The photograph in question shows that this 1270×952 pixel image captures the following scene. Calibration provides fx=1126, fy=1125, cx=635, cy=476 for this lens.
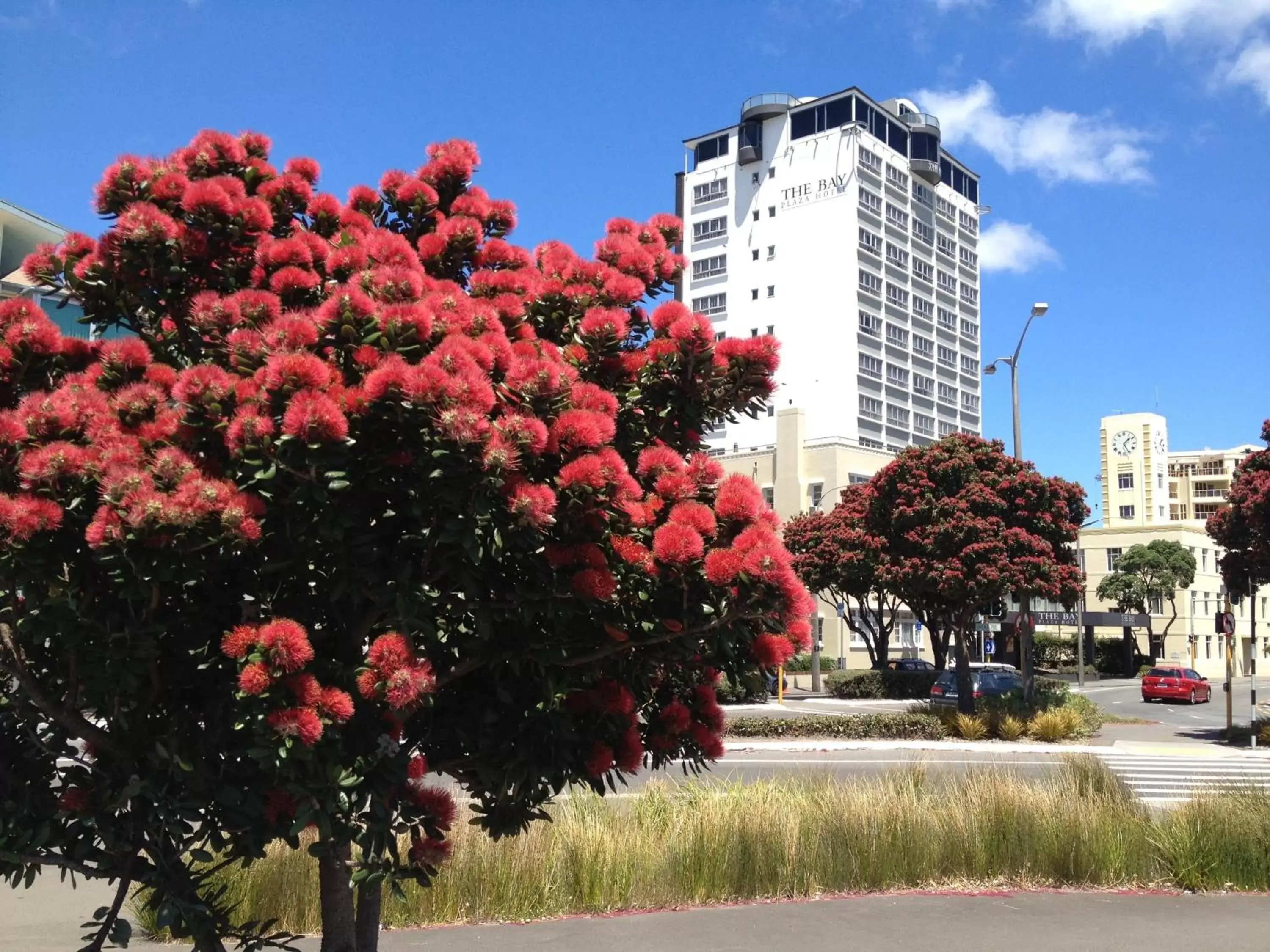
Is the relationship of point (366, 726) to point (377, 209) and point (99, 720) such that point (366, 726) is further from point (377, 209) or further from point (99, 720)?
point (377, 209)

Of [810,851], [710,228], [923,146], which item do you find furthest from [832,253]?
[810,851]

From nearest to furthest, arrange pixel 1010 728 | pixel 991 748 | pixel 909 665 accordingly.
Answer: pixel 991 748
pixel 1010 728
pixel 909 665

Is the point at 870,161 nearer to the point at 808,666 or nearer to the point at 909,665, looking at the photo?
the point at 808,666

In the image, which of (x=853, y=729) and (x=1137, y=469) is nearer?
(x=853, y=729)

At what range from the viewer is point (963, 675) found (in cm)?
2653

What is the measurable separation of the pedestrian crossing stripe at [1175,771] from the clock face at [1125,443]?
334 feet

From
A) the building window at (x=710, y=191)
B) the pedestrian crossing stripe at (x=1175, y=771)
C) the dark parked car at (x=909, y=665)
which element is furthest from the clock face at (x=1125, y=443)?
the pedestrian crossing stripe at (x=1175, y=771)

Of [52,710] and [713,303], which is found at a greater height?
[713,303]

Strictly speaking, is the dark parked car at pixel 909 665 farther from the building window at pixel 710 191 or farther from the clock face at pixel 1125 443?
the clock face at pixel 1125 443

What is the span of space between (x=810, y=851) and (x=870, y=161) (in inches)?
3495

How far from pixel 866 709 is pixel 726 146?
234ft

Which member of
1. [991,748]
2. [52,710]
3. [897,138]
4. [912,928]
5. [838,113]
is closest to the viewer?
[52,710]

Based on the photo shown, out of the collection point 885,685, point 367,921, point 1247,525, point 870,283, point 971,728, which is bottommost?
point 885,685

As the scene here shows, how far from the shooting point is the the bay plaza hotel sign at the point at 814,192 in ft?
292
